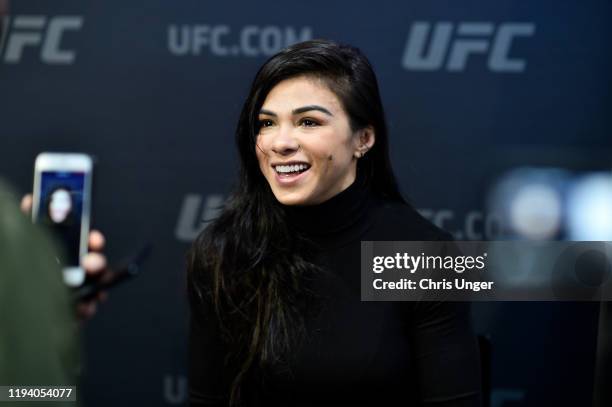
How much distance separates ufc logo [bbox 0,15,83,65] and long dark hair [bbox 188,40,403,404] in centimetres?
90

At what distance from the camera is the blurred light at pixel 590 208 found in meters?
2.10

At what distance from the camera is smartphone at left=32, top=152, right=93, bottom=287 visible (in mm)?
1632

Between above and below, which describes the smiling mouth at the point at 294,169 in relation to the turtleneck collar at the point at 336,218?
above

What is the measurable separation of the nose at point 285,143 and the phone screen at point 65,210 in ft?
1.62

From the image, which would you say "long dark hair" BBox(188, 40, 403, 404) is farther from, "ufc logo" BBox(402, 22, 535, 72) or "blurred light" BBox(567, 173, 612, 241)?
"blurred light" BBox(567, 173, 612, 241)

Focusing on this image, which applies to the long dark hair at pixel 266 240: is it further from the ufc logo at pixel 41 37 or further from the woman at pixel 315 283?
the ufc logo at pixel 41 37

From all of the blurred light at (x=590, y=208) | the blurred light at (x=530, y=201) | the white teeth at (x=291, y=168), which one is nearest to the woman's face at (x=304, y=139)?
the white teeth at (x=291, y=168)

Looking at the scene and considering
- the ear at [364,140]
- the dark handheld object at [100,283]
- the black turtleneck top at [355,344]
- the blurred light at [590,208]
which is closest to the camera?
the dark handheld object at [100,283]

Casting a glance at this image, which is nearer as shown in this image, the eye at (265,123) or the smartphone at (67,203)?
the eye at (265,123)

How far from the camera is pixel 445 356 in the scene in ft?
4.78

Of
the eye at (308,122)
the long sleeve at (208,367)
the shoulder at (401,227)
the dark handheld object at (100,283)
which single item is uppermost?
the eye at (308,122)

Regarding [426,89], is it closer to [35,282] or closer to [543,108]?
[543,108]

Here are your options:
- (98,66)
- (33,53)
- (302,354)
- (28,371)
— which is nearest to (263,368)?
(302,354)

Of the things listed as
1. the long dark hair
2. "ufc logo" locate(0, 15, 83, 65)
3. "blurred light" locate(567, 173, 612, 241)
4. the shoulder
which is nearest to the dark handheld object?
the long dark hair
